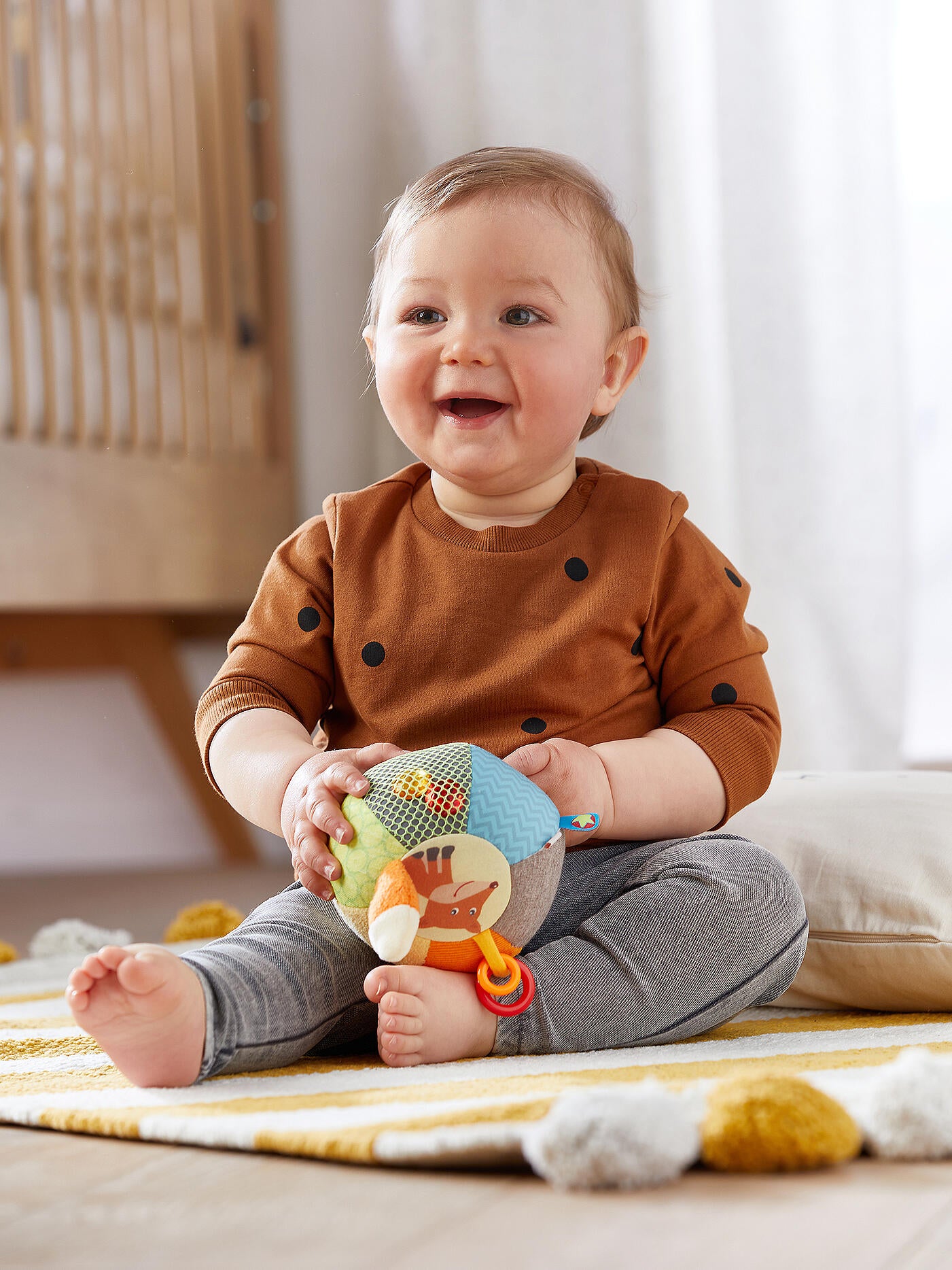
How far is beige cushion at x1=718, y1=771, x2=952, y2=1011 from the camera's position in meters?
0.78

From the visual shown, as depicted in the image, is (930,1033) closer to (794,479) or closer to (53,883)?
(794,479)

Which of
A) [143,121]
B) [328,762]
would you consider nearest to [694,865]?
[328,762]

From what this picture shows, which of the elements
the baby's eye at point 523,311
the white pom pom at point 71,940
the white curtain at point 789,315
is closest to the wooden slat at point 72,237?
the white curtain at point 789,315

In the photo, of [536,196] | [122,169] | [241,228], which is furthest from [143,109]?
[536,196]

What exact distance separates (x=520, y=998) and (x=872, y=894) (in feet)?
0.86

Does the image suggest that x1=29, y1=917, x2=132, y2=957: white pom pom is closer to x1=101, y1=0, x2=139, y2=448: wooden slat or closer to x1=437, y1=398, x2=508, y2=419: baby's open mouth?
x1=437, y1=398, x2=508, y2=419: baby's open mouth

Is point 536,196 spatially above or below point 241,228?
below

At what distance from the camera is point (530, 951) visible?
0.70 metres

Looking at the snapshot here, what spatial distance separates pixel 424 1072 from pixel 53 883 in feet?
3.90

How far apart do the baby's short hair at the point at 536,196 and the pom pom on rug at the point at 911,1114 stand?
532 millimetres

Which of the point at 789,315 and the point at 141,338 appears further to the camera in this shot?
the point at 141,338

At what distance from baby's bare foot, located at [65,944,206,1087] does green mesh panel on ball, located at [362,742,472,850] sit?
0.37ft

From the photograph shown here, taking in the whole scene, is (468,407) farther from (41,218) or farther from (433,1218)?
(41,218)

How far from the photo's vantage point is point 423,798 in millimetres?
618
